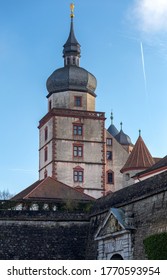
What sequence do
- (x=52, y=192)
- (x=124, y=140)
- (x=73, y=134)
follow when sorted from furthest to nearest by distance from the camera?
(x=124, y=140) < (x=73, y=134) < (x=52, y=192)

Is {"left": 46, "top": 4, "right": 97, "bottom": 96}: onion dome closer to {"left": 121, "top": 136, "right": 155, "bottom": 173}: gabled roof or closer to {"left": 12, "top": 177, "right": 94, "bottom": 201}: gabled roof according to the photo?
{"left": 121, "top": 136, "right": 155, "bottom": 173}: gabled roof

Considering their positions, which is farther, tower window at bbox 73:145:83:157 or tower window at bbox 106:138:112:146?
tower window at bbox 106:138:112:146

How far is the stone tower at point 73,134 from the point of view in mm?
71312

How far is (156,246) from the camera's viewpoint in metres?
27.6

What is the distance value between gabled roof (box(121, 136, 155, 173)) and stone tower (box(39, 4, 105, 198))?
6.94 meters

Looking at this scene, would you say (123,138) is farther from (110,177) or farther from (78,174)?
(78,174)

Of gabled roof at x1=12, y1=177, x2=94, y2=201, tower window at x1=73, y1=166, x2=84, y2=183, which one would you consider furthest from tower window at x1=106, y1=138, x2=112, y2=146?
gabled roof at x1=12, y1=177, x2=94, y2=201

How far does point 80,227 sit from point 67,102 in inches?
1516

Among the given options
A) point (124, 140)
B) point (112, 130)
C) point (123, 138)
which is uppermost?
point (112, 130)

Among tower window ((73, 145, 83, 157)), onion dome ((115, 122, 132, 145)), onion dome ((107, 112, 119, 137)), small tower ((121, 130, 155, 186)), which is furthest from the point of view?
onion dome ((107, 112, 119, 137))

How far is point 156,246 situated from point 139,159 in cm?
3756

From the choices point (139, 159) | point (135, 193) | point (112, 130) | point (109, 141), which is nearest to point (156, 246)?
point (135, 193)

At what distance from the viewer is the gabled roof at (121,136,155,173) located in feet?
211

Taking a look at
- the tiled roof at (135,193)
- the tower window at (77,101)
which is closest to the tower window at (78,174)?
the tower window at (77,101)
